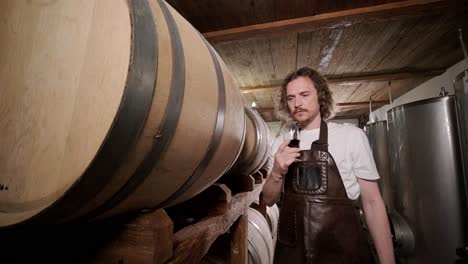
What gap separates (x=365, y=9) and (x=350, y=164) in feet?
5.33

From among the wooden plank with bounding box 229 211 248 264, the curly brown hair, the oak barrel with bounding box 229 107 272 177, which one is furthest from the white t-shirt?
the wooden plank with bounding box 229 211 248 264

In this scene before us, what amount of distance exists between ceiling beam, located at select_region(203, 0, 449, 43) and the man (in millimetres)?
1058

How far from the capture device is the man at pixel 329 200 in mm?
1510

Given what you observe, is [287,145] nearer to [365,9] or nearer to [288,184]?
[288,184]

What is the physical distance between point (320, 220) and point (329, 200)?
16cm

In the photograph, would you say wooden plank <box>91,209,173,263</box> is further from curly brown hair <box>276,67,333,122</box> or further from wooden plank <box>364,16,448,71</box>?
wooden plank <box>364,16,448,71</box>

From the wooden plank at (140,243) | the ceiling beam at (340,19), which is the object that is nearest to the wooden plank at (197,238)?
the wooden plank at (140,243)

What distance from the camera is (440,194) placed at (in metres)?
2.52

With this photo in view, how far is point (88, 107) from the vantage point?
1.62ft

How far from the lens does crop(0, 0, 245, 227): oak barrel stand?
0.48 meters

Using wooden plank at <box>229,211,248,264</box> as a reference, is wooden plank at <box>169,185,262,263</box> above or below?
above

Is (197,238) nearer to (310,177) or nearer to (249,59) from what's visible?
(310,177)

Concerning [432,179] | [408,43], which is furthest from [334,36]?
[432,179]

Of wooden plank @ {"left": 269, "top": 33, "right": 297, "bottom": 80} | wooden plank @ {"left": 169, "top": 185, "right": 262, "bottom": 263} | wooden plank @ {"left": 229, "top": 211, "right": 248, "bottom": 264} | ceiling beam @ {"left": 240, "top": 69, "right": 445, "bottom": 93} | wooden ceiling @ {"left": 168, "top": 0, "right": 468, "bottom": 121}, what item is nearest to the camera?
wooden plank @ {"left": 169, "top": 185, "right": 262, "bottom": 263}
